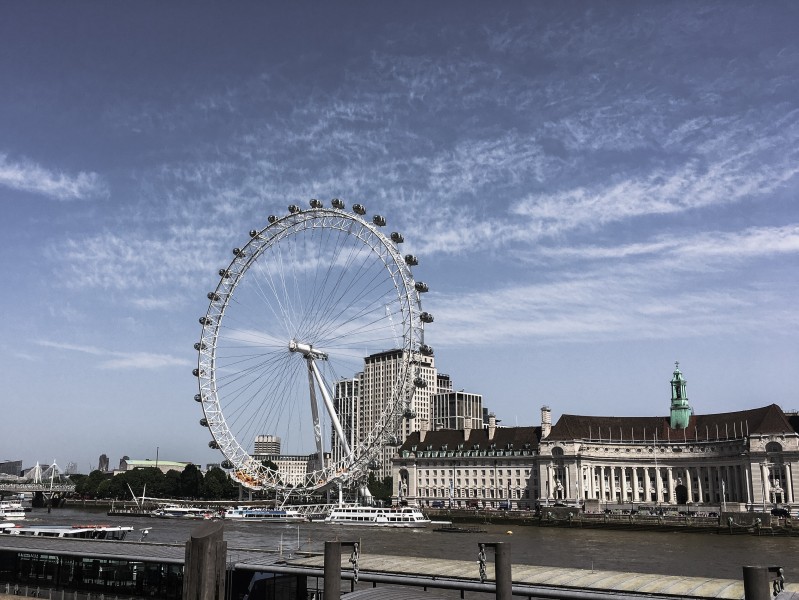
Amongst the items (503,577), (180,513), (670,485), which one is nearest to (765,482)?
(670,485)

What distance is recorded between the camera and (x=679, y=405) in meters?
171

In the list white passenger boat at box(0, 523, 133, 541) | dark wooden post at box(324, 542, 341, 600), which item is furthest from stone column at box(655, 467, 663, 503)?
dark wooden post at box(324, 542, 341, 600)

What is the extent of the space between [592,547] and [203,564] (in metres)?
67.7

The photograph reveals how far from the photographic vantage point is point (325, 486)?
396ft

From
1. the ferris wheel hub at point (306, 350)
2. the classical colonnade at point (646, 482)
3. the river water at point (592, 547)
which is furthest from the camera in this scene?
the classical colonnade at point (646, 482)

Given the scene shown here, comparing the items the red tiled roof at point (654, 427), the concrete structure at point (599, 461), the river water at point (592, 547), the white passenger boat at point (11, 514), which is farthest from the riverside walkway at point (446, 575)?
the red tiled roof at point (654, 427)

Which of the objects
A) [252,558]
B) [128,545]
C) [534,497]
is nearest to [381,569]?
[252,558]

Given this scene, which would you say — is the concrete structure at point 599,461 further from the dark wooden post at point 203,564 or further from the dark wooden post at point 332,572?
the dark wooden post at point 203,564

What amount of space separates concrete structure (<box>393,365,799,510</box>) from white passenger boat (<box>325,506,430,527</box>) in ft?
159

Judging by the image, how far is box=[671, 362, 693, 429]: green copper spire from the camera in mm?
169125

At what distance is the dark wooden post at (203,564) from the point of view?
733 inches

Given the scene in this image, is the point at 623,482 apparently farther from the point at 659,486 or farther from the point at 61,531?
the point at 61,531

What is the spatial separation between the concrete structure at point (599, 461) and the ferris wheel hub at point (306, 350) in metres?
73.7

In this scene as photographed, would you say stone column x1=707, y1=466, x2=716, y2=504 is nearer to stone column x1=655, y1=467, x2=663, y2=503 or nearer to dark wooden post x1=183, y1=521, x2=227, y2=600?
stone column x1=655, y1=467, x2=663, y2=503
